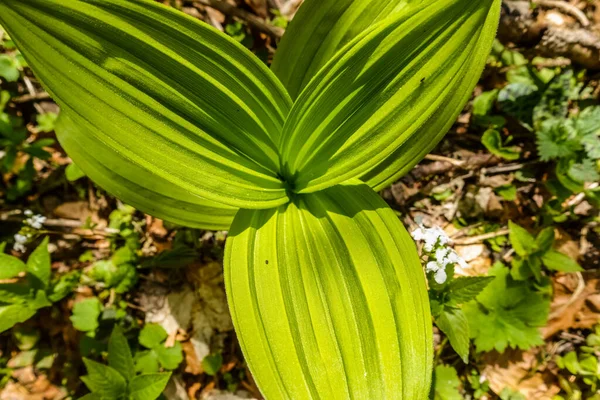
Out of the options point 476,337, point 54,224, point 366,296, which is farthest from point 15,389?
point 476,337

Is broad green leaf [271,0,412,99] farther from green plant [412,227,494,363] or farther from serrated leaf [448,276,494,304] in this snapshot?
serrated leaf [448,276,494,304]

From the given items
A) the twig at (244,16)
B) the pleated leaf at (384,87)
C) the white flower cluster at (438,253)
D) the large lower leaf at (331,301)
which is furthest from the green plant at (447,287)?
the twig at (244,16)

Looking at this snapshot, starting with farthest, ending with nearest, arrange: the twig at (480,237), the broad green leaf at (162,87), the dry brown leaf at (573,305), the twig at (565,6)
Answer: the twig at (565,6) < the twig at (480,237) < the dry brown leaf at (573,305) < the broad green leaf at (162,87)

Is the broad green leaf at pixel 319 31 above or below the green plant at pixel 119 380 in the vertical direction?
above

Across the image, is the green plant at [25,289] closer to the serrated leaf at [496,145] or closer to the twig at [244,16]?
the twig at [244,16]

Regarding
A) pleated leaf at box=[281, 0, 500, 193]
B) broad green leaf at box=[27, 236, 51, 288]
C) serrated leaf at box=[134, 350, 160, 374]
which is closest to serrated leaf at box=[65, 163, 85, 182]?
broad green leaf at box=[27, 236, 51, 288]

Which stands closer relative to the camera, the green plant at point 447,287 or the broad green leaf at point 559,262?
the green plant at point 447,287

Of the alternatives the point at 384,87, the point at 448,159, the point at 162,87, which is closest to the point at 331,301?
the point at 384,87

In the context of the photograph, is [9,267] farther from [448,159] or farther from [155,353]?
[448,159]
